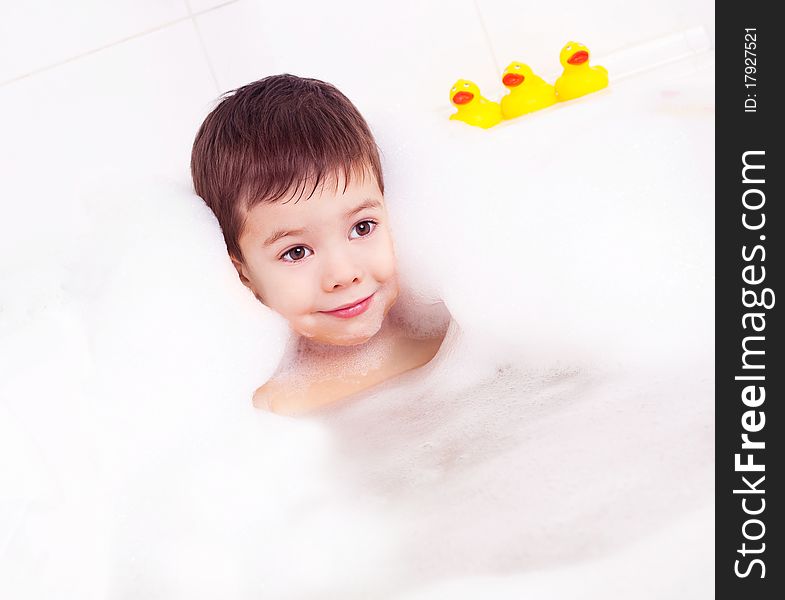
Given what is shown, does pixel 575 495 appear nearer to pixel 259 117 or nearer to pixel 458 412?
pixel 458 412

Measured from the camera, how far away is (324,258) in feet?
3.48

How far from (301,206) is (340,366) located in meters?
0.27

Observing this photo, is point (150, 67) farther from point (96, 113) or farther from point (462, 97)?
point (462, 97)

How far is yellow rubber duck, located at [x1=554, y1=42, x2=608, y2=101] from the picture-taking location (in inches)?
52.2

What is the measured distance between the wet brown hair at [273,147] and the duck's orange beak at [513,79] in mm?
309

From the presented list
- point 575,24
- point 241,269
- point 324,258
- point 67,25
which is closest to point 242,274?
point 241,269

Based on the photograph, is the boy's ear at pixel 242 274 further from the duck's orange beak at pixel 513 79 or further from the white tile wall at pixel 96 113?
the duck's orange beak at pixel 513 79

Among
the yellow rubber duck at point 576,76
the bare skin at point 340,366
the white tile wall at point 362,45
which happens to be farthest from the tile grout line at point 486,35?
the bare skin at point 340,366

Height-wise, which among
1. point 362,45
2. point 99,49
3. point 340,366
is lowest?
point 340,366

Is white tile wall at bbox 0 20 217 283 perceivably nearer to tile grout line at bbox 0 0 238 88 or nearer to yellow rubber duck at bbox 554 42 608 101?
tile grout line at bbox 0 0 238 88

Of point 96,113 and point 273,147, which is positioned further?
point 96,113

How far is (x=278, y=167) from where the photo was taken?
3.42 feet

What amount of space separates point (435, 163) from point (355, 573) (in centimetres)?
57
